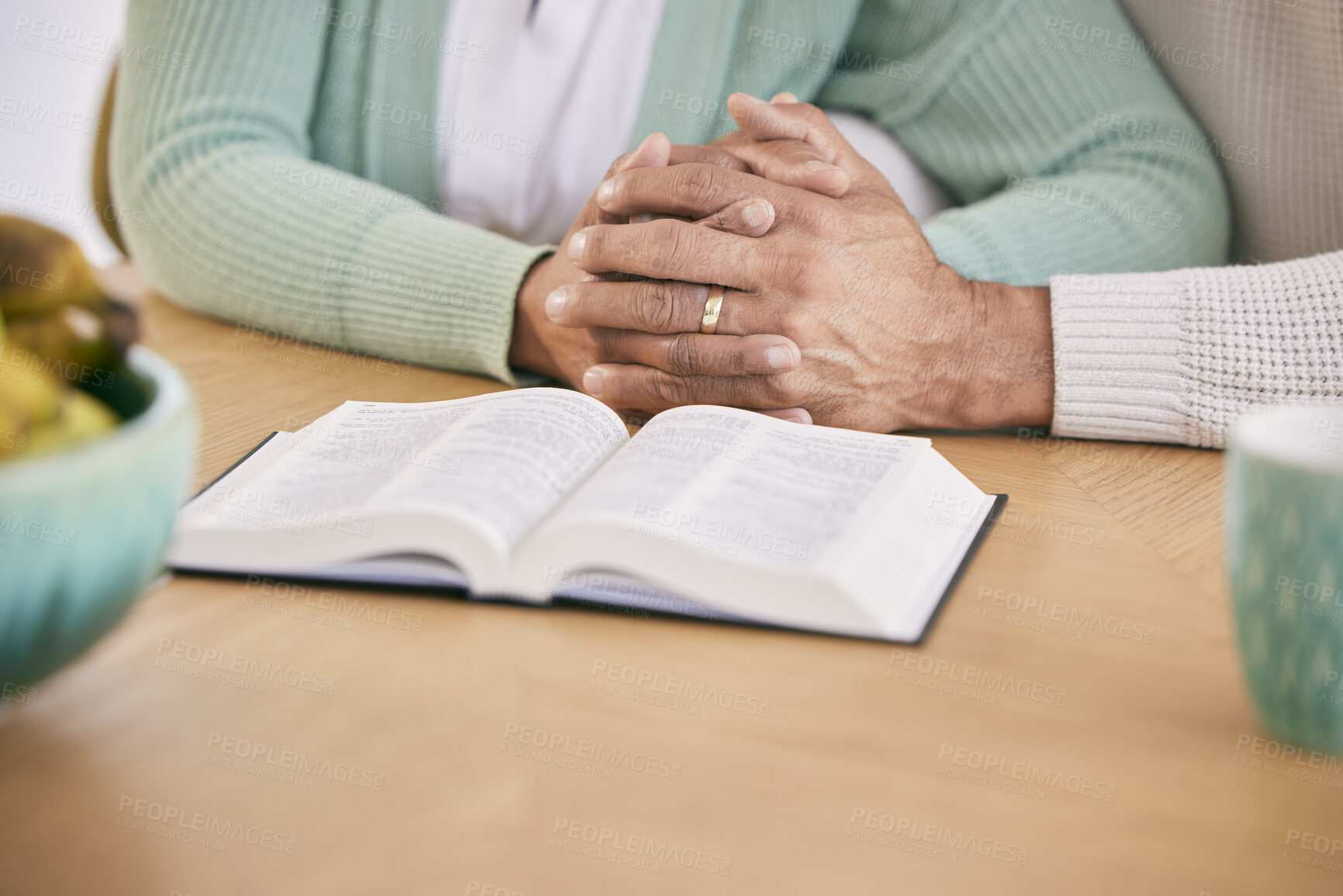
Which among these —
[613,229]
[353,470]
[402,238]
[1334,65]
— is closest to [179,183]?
[402,238]

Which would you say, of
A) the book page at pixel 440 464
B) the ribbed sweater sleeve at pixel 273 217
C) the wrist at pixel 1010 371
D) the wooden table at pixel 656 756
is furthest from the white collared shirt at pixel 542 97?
the wooden table at pixel 656 756

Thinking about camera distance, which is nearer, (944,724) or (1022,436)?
(944,724)

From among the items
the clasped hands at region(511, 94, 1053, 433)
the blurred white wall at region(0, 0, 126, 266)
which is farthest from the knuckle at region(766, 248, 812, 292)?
the blurred white wall at region(0, 0, 126, 266)

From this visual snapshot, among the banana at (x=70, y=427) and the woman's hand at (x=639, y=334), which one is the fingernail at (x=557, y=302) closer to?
the woman's hand at (x=639, y=334)

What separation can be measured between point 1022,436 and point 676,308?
0.92 ft

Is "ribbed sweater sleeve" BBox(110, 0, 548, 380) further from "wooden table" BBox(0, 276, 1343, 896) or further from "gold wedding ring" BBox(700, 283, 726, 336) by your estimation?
"wooden table" BBox(0, 276, 1343, 896)

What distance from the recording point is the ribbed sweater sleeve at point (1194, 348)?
730 mm

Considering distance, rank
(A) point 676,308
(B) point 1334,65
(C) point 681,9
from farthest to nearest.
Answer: (C) point 681,9 → (B) point 1334,65 → (A) point 676,308

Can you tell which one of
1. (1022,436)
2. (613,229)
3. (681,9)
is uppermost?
(681,9)

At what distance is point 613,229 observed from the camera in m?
0.80

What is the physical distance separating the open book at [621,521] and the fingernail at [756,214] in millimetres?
232

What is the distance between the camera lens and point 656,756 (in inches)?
15.6

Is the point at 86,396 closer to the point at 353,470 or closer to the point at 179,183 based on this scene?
the point at 353,470

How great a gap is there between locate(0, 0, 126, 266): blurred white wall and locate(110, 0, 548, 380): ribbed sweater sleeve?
74 centimetres
